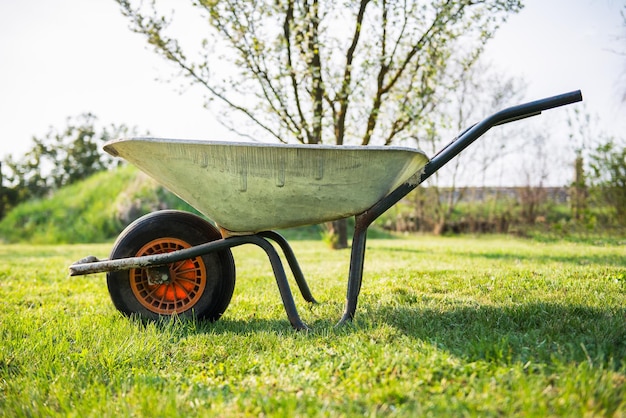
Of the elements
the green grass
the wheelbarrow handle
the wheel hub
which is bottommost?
the green grass

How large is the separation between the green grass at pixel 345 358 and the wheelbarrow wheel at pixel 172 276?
0.12 m

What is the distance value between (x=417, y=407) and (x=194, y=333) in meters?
1.24

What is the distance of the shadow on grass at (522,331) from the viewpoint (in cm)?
157

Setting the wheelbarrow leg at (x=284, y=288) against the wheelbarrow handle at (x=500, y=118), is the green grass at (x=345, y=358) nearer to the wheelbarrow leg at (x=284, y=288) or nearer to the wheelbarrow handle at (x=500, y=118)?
the wheelbarrow leg at (x=284, y=288)

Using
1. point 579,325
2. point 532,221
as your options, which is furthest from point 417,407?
point 532,221

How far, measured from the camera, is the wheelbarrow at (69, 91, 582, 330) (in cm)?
212

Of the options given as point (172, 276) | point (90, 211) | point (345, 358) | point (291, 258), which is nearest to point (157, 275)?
point (172, 276)

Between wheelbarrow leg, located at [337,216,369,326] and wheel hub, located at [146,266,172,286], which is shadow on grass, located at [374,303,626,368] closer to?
wheelbarrow leg, located at [337,216,369,326]

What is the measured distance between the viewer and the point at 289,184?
7.18 feet

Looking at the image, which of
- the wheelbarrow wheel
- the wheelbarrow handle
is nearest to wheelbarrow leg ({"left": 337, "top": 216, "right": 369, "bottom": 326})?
the wheelbarrow handle

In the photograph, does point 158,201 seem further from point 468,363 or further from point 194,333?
point 468,363

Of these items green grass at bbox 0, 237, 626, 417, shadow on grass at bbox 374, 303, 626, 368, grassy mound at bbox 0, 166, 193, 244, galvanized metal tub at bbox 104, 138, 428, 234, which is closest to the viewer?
green grass at bbox 0, 237, 626, 417

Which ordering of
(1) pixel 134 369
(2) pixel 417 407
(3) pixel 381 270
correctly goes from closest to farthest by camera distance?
(2) pixel 417 407 < (1) pixel 134 369 < (3) pixel 381 270

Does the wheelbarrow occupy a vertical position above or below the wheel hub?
above
